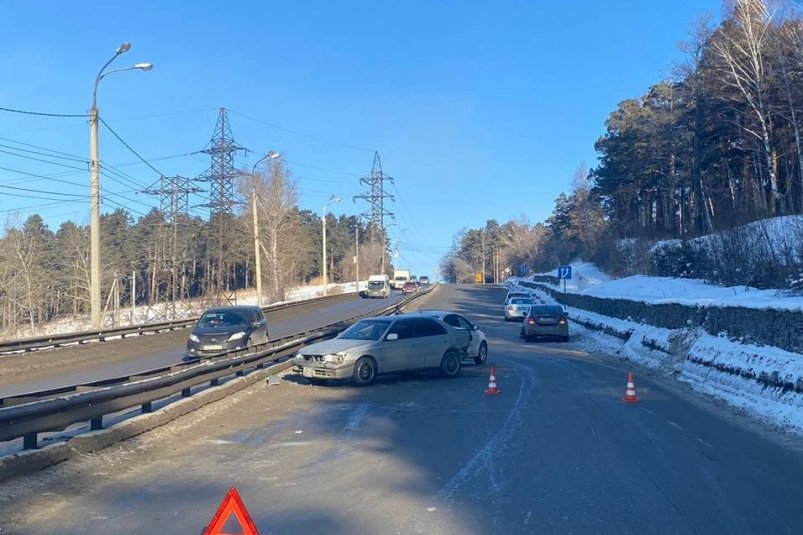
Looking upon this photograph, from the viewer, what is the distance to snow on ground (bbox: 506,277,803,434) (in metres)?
12.7

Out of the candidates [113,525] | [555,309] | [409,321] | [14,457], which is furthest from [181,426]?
[555,309]

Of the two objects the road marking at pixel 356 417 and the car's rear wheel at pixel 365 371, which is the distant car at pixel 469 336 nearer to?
the car's rear wheel at pixel 365 371

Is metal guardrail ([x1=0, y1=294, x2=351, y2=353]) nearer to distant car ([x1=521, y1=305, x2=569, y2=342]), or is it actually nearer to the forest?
distant car ([x1=521, y1=305, x2=569, y2=342])

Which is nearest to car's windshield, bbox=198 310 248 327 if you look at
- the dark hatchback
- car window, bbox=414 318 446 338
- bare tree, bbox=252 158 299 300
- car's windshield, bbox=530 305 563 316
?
the dark hatchback

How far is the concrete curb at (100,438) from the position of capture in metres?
8.18

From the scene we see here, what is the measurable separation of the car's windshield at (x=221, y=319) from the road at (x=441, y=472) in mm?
10296

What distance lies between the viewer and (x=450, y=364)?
19.5m

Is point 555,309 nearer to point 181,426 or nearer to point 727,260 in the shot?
point 727,260

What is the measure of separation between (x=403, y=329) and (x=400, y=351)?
0.65m

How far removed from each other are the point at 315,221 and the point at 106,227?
57.6 metres

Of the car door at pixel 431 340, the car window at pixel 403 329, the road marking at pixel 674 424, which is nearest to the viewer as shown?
the road marking at pixel 674 424

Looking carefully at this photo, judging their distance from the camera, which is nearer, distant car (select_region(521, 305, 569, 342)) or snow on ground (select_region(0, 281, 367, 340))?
distant car (select_region(521, 305, 569, 342))

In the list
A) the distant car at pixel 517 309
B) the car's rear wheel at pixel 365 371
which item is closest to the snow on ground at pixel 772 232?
the distant car at pixel 517 309

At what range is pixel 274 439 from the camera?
11.3m
